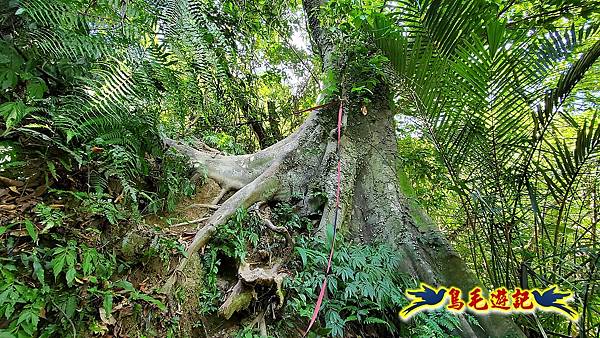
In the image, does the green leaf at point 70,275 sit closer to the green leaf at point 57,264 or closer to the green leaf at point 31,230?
the green leaf at point 57,264

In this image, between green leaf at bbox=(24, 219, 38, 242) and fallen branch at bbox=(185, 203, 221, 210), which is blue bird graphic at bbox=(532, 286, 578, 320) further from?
green leaf at bbox=(24, 219, 38, 242)

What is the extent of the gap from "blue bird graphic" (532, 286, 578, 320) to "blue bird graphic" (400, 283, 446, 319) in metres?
0.61

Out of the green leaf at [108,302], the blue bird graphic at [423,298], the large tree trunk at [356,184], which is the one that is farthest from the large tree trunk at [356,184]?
the green leaf at [108,302]

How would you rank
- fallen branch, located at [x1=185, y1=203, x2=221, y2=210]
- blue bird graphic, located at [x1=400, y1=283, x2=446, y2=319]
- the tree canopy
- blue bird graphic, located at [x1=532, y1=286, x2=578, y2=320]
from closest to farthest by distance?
the tree canopy → blue bird graphic, located at [x1=532, y1=286, x2=578, y2=320] → blue bird graphic, located at [x1=400, y1=283, x2=446, y2=319] → fallen branch, located at [x1=185, y1=203, x2=221, y2=210]

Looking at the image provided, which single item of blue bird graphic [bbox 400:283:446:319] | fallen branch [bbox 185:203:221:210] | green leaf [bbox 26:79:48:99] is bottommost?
blue bird graphic [bbox 400:283:446:319]

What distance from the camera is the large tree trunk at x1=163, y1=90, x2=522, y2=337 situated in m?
2.79

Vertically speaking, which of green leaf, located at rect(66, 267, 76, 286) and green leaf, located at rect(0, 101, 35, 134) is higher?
green leaf, located at rect(0, 101, 35, 134)

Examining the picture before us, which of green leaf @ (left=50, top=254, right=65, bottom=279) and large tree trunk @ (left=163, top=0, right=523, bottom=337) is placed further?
large tree trunk @ (left=163, top=0, right=523, bottom=337)

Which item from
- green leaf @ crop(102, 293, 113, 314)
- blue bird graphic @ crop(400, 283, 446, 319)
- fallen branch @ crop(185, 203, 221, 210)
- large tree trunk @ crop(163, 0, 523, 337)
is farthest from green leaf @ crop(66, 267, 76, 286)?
blue bird graphic @ crop(400, 283, 446, 319)

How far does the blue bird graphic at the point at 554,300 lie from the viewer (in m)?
2.21

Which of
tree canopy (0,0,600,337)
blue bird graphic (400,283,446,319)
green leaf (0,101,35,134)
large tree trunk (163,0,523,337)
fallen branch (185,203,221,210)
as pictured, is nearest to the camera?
green leaf (0,101,35,134)

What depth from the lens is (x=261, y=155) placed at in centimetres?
354

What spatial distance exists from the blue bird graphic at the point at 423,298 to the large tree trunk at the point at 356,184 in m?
0.14

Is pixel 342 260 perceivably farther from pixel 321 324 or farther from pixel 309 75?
pixel 309 75
